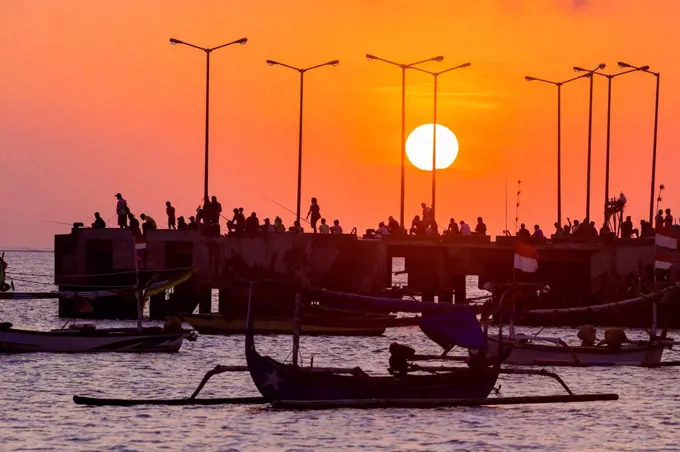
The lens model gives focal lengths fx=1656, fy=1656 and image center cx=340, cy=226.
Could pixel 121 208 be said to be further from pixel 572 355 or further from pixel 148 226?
pixel 572 355

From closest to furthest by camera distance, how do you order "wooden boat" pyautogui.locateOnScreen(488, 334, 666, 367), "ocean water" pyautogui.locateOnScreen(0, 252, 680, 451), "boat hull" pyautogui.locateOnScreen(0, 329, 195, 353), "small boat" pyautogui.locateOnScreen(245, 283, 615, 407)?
"ocean water" pyautogui.locateOnScreen(0, 252, 680, 451)
"small boat" pyautogui.locateOnScreen(245, 283, 615, 407)
"wooden boat" pyautogui.locateOnScreen(488, 334, 666, 367)
"boat hull" pyautogui.locateOnScreen(0, 329, 195, 353)

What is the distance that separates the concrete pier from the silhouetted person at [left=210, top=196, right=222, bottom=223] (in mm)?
1561

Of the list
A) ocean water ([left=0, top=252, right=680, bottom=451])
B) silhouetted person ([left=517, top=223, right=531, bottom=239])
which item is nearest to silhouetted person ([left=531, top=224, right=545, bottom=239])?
silhouetted person ([left=517, top=223, right=531, bottom=239])

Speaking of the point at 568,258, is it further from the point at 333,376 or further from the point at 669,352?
the point at 333,376

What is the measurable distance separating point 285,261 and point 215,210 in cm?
583

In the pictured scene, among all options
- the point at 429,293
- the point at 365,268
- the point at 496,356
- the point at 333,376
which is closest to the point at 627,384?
the point at 496,356

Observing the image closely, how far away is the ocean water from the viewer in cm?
4522

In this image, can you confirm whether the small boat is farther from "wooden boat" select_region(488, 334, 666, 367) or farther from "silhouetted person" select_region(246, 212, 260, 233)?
"silhouetted person" select_region(246, 212, 260, 233)

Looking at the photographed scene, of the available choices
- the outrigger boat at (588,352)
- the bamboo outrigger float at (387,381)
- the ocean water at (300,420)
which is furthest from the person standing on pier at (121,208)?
the bamboo outrigger float at (387,381)

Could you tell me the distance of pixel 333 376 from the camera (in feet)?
159

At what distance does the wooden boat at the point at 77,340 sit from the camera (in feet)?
238

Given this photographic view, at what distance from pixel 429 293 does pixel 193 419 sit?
2461 inches

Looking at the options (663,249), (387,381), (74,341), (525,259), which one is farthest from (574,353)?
(74,341)

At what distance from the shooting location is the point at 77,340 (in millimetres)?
72500
